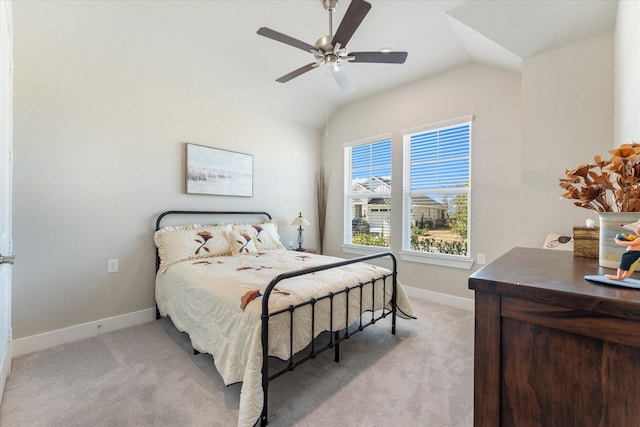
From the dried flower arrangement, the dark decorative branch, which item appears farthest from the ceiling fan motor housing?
the dark decorative branch

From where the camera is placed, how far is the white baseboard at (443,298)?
3205 millimetres

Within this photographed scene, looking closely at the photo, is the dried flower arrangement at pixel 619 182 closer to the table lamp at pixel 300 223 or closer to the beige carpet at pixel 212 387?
the beige carpet at pixel 212 387

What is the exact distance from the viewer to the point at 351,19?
1782mm

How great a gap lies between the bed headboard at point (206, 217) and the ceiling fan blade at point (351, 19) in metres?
2.38

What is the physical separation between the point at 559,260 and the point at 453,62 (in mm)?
2988

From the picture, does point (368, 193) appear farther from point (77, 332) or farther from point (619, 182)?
point (77, 332)

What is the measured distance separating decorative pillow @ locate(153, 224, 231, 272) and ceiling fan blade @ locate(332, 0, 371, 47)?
2286mm

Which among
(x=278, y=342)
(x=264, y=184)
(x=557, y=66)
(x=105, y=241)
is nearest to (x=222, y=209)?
(x=264, y=184)

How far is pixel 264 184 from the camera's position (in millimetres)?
4035

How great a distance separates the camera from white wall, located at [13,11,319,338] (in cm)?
229

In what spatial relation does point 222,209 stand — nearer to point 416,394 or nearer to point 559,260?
point 416,394

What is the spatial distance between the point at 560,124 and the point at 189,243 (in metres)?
3.63

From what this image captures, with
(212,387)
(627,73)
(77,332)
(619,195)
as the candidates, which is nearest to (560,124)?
(627,73)

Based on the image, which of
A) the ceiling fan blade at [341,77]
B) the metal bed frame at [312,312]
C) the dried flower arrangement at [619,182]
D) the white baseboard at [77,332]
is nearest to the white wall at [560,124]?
the metal bed frame at [312,312]
